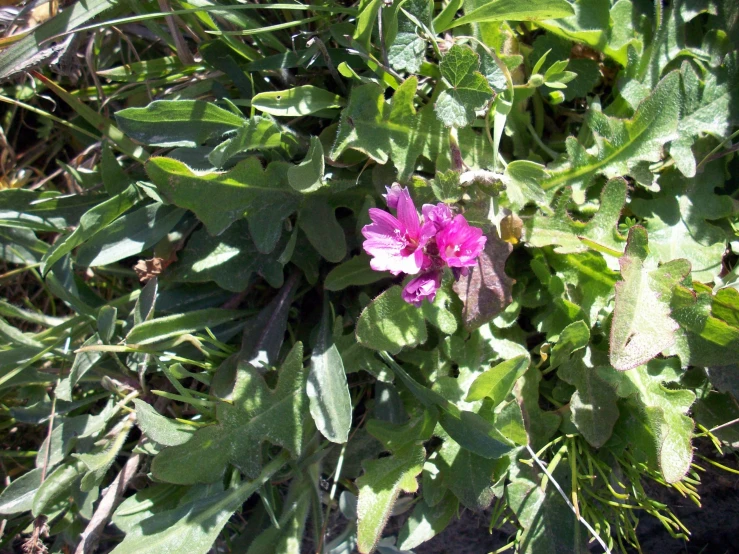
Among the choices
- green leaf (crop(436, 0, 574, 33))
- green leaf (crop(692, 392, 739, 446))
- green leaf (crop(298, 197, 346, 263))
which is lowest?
green leaf (crop(692, 392, 739, 446))

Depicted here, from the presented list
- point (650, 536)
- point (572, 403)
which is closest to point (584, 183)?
point (572, 403)

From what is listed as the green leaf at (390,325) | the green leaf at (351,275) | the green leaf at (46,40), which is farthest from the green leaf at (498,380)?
the green leaf at (46,40)

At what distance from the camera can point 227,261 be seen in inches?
85.1

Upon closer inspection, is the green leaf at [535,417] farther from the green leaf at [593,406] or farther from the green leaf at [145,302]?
the green leaf at [145,302]

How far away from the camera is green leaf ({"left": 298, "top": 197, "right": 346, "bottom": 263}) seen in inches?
79.9

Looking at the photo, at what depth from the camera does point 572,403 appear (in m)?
2.02

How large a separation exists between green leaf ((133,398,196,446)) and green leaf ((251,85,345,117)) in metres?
1.00

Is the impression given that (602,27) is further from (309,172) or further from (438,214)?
(309,172)

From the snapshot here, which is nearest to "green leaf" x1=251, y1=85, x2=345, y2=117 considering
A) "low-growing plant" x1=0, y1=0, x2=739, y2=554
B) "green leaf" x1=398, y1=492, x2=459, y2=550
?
"low-growing plant" x1=0, y1=0, x2=739, y2=554

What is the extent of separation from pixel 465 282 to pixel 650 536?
1466 millimetres

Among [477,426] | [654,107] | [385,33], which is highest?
[385,33]

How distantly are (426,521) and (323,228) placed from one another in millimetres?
1070

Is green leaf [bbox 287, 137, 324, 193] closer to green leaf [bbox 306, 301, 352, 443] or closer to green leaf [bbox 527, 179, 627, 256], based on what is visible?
green leaf [bbox 306, 301, 352, 443]

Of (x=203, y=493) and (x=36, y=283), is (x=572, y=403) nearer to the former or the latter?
(x=203, y=493)
